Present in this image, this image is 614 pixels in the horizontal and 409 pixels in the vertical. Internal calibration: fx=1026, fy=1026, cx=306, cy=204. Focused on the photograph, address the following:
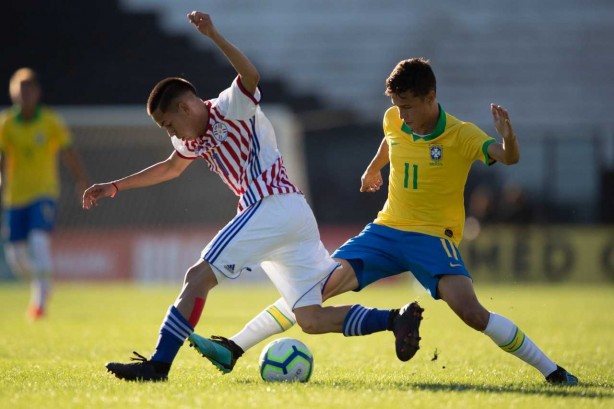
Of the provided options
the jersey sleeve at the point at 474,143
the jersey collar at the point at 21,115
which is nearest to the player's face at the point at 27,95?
the jersey collar at the point at 21,115

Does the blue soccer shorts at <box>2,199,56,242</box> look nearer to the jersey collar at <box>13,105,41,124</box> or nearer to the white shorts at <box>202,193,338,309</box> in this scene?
the jersey collar at <box>13,105,41,124</box>

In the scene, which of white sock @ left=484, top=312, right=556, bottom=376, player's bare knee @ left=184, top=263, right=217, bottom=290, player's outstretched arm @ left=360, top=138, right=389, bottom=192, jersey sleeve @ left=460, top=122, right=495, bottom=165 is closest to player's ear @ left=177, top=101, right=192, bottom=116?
player's bare knee @ left=184, top=263, right=217, bottom=290

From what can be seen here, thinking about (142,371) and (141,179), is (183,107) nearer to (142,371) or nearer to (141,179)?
(141,179)

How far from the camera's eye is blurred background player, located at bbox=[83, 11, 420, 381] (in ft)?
17.7

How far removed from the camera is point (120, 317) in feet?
37.7

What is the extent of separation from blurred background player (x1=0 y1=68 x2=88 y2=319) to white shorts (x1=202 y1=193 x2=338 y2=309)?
6.10m

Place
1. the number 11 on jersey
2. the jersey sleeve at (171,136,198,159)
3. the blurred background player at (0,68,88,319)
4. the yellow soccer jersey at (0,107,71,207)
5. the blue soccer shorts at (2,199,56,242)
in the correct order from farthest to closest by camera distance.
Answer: the yellow soccer jersey at (0,107,71,207)
the blue soccer shorts at (2,199,56,242)
the blurred background player at (0,68,88,319)
the number 11 on jersey
the jersey sleeve at (171,136,198,159)

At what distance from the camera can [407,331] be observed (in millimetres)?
5406

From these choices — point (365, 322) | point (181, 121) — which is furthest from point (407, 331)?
point (181, 121)

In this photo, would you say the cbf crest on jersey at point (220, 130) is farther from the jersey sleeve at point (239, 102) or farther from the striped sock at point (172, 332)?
the striped sock at point (172, 332)

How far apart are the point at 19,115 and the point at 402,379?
7.24 m

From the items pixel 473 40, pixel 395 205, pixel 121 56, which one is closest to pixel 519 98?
pixel 473 40

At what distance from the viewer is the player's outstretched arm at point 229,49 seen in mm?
5137

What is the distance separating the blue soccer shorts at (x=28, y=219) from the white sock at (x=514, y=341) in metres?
6.98
